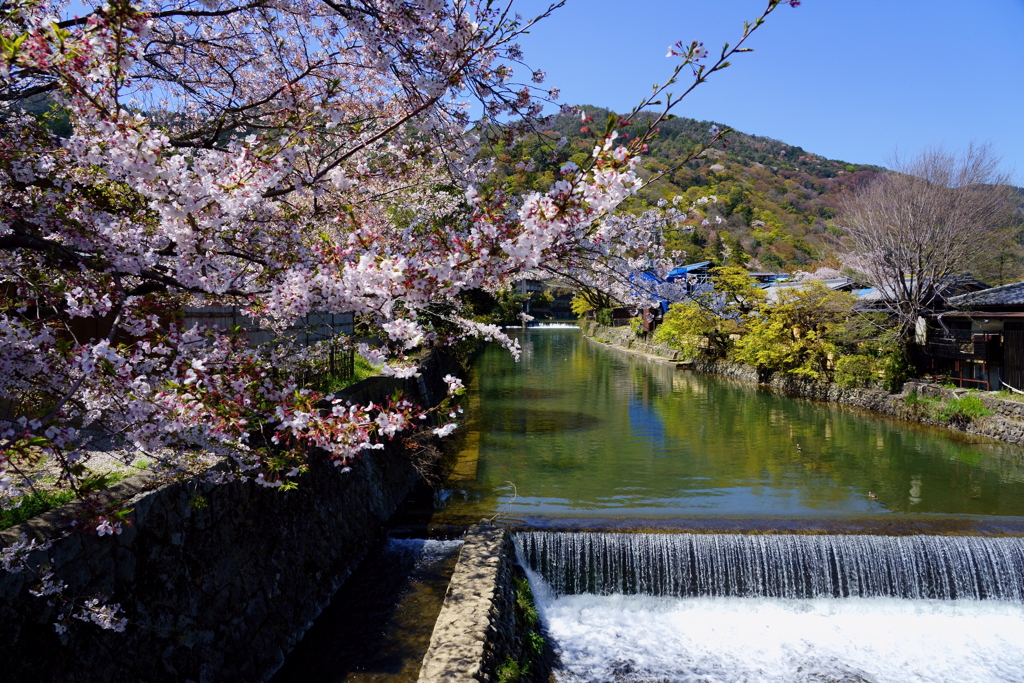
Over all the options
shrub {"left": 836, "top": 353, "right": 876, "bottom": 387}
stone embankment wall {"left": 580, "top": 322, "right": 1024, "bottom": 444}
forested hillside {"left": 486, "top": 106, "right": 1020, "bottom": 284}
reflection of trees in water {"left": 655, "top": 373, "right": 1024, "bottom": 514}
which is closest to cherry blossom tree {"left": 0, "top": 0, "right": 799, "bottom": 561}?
reflection of trees in water {"left": 655, "top": 373, "right": 1024, "bottom": 514}

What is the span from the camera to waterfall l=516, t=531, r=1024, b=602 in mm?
7988

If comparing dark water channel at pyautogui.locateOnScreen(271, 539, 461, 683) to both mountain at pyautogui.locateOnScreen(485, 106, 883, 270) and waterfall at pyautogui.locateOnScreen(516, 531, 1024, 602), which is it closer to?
waterfall at pyautogui.locateOnScreen(516, 531, 1024, 602)

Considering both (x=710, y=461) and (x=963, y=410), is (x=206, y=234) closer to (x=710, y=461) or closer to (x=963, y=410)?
(x=710, y=461)

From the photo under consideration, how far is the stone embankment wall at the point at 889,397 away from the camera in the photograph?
1376cm

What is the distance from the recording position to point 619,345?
40750 mm

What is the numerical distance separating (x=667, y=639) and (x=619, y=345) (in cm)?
3413

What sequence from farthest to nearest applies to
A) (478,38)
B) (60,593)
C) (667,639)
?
1. (667,639)
2. (478,38)
3. (60,593)

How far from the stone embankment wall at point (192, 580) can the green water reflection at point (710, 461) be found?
A: 8.77ft

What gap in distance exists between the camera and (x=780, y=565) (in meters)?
8.10

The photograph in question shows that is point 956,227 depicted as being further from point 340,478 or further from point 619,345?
point 619,345

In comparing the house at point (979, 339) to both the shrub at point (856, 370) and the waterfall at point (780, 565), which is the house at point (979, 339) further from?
the waterfall at point (780, 565)

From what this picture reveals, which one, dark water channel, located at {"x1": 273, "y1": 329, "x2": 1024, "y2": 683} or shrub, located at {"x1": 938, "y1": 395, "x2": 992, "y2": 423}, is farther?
shrub, located at {"x1": 938, "y1": 395, "x2": 992, "y2": 423}

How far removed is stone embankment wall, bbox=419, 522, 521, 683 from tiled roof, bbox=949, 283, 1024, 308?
1462cm

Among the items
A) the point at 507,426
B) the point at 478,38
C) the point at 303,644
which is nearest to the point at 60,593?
the point at 303,644
